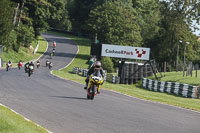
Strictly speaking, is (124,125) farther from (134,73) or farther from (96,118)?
(134,73)

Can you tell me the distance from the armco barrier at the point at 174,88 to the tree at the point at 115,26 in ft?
139

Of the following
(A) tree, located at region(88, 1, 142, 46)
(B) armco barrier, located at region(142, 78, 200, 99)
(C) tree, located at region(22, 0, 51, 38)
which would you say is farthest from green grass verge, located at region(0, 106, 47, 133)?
(A) tree, located at region(88, 1, 142, 46)

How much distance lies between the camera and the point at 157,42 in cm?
8012

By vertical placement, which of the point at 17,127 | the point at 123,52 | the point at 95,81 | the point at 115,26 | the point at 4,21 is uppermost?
the point at 115,26

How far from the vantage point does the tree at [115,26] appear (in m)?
81.7

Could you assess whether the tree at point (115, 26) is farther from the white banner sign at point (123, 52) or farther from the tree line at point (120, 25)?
the white banner sign at point (123, 52)

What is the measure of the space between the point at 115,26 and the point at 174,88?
51431 mm

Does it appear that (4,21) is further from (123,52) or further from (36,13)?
(36,13)

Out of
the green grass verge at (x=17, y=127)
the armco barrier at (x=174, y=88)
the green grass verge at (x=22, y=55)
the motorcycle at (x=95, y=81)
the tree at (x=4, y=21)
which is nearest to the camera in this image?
the green grass verge at (x=17, y=127)

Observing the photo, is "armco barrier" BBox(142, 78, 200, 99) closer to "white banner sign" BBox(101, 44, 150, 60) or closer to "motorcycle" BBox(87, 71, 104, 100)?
"white banner sign" BBox(101, 44, 150, 60)

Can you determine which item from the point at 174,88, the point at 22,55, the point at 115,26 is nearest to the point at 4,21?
the point at 22,55

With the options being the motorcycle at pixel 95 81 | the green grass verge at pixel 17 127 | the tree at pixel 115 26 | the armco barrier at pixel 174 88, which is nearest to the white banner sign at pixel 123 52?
the armco barrier at pixel 174 88

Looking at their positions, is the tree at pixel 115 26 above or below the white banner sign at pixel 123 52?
above

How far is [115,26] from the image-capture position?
83500 mm
